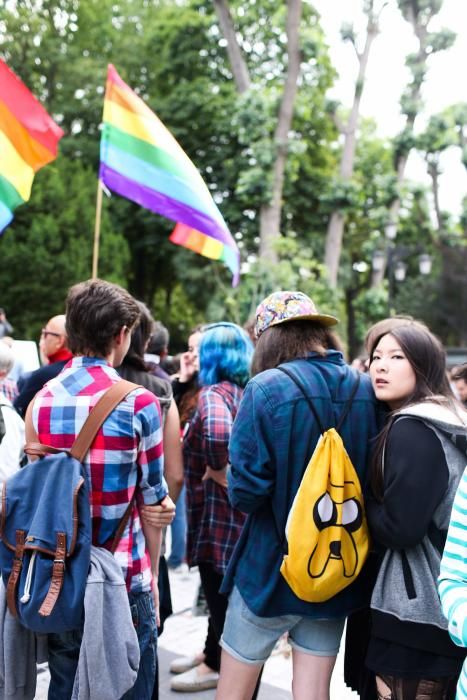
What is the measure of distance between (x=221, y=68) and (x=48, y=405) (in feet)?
62.6

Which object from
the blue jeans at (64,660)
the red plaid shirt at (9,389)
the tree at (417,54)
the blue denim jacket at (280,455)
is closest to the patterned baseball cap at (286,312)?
the blue denim jacket at (280,455)

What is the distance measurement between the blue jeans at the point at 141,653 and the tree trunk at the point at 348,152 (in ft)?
46.0

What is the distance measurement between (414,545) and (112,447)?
1.00 m

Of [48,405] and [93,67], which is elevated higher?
[93,67]

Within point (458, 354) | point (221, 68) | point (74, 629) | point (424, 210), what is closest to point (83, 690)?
point (74, 629)

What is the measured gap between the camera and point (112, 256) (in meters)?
19.4

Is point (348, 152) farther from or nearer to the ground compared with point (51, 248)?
farther from the ground

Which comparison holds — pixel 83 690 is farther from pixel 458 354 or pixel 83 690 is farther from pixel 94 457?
pixel 458 354

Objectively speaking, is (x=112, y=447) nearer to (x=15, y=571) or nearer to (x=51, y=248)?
(x=15, y=571)

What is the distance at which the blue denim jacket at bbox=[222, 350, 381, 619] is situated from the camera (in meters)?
2.35

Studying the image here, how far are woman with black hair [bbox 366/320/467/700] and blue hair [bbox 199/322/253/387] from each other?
127 cm

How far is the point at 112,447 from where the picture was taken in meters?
2.19

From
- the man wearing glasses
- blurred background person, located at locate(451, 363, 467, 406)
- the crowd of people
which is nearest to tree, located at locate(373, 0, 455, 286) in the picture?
blurred background person, located at locate(451, 363, 467, 406)

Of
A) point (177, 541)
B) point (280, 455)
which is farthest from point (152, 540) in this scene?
point (177, 541)
